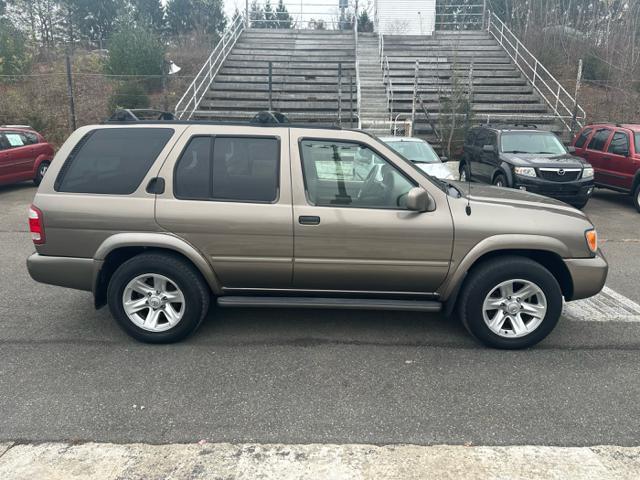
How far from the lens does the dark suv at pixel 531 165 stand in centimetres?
923

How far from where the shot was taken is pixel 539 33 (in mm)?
22531

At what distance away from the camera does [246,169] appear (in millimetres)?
3850

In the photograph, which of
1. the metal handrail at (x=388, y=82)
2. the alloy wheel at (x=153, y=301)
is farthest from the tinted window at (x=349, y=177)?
the metal handrail at (x=388, y=82)

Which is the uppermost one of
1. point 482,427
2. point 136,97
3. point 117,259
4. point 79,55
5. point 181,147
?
point 79,55

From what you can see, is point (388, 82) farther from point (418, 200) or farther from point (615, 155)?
point (418, 200)

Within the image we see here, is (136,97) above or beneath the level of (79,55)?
beneath

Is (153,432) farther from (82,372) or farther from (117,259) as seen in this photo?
(117,259)

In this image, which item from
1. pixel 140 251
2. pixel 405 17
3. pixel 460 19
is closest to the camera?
pixel 140 251

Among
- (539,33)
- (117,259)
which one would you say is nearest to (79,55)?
(539,33)

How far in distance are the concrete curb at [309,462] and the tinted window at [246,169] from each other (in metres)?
1.86

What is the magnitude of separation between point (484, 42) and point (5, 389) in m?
24.8

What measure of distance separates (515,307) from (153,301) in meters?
2.92

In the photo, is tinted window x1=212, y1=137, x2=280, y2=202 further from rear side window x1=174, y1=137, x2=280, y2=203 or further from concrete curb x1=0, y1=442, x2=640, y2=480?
concrete curb x1=0, y1=442, x2=640, y2=480

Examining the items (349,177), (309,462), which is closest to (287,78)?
(349,177)
